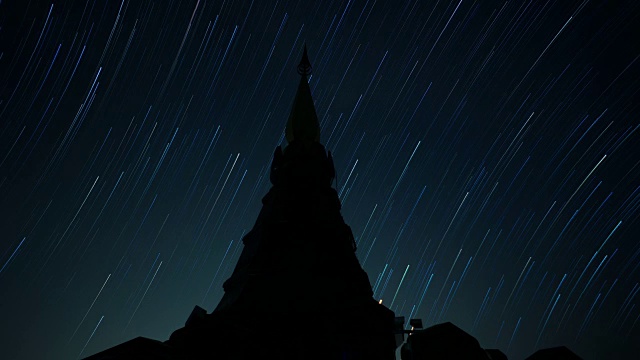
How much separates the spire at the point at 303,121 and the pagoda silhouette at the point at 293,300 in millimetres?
3285

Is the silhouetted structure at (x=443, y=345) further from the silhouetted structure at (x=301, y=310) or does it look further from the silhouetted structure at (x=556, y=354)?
the silhouetted structure at (x=556, y=354)

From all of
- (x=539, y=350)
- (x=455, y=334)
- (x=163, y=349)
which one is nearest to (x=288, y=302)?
(x=163, y=349)

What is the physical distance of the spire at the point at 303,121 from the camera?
2728cm

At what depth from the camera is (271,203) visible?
23.3 meters

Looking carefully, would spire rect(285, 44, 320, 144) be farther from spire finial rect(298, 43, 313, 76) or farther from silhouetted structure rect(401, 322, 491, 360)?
silhouetted structure rect(401, 322, 491, 360)

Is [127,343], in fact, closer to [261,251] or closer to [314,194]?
[261,251]

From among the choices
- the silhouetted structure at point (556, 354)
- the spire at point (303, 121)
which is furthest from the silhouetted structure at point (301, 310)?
the spire at point (303, 121)

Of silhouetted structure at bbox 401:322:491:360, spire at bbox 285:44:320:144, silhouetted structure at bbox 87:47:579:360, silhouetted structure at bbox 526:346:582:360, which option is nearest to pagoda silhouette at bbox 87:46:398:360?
silhouetted structure at bbox 87:47:579:360

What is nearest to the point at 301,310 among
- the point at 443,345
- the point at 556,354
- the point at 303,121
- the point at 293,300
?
the point at 293,300

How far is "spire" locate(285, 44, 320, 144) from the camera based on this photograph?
27.3m

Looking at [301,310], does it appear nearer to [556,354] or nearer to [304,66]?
[556,354]

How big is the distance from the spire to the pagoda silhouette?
3285 mm

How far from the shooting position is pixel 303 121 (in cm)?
2773

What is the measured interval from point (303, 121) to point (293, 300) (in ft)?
42.0
